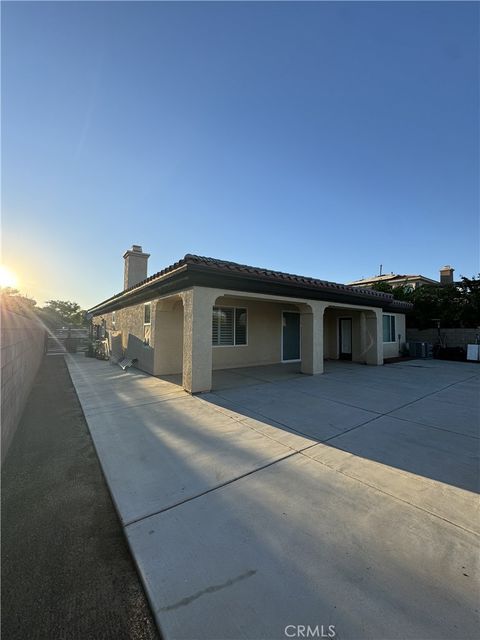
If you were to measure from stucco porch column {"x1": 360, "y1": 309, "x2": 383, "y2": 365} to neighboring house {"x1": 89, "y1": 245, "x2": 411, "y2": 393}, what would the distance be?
43mm

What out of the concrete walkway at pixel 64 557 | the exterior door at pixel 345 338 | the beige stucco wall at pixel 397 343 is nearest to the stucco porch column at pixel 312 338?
the exterior door at pixel 345 338

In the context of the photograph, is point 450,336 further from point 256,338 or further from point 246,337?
point 246,337

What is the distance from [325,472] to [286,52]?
9430 millimetres

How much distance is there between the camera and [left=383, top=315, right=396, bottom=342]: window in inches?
546

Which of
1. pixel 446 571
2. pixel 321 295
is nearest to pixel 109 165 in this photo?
pixel 321 295

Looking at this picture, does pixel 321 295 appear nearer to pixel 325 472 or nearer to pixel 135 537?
pixel 325 472

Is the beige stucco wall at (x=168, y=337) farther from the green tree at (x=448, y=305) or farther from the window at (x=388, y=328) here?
the green tree at (x=448, y=305)

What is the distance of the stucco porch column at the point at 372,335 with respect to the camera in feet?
38.5

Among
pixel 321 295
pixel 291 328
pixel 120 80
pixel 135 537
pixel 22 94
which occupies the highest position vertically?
pixel 120 80

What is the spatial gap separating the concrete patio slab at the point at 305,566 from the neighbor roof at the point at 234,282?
4975 mm

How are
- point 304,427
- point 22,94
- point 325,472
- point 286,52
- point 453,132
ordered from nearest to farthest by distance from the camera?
point 325,472, point 304,427, point 22,94, point 286,52, point 453,132

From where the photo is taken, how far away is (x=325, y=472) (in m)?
3.08

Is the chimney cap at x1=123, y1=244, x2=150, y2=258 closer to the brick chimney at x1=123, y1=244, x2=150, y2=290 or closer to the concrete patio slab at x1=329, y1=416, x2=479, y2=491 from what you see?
the brick chimney at x1=123, y1=244, x2=150, y2=290

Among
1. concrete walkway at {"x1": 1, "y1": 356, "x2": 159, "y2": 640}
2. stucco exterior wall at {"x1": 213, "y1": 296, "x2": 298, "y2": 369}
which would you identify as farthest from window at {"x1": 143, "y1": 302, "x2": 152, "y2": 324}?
Answer: concrete walkway at {"x1": 1, "y1": 356, "x2": 159, "y2": 640}
